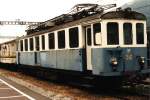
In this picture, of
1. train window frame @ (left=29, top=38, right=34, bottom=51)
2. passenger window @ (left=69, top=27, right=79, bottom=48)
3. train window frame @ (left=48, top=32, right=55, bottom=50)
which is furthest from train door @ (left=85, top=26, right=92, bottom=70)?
train window frame @ (left=29, top=38, right=34, bottom=51)

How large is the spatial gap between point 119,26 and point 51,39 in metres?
5.93

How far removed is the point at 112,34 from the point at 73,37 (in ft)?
7.99

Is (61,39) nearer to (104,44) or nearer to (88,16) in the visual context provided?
(88,16)

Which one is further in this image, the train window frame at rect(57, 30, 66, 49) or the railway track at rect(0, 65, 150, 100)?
the train window frame at rect(57, 30, 66, 49)

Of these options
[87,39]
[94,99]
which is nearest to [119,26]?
[87,39]

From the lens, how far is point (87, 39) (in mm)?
16781

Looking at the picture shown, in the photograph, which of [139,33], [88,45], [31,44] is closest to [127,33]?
[139,33]

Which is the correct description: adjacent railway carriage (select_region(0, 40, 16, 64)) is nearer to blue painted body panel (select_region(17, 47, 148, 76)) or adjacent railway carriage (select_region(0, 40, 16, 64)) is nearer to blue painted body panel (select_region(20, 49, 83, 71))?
blue painted body panel (select_region(20, 49, 83, 71))

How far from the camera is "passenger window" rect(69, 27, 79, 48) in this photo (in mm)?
17469

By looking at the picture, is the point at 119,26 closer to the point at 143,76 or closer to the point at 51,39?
the point at 143,76

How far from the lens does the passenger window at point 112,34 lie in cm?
1583

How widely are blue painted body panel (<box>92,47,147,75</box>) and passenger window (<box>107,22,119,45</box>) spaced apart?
0.30 meters

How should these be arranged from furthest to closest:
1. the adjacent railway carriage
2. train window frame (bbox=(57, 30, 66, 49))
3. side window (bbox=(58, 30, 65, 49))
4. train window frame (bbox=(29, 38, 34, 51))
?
the adjacent railway carriage < train window frame (bbox=(29, 38, 34, 51)) < side window (bbox=(58, 30, 65, 49)) < train window frame (bbox=(57, 30, 66, 49))

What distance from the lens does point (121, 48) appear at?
15938 millimetres
